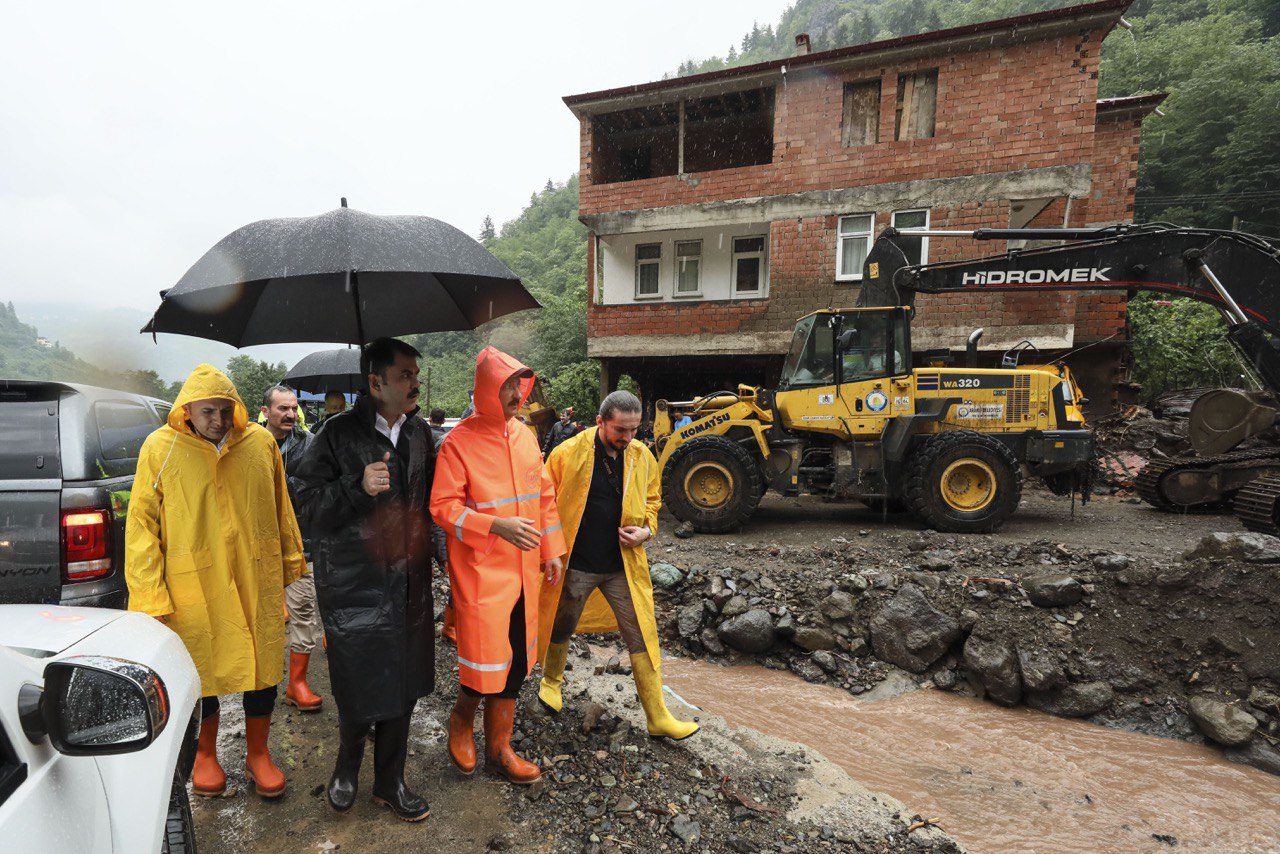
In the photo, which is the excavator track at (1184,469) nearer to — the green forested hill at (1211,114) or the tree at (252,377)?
the green forested hill at (1211,114)

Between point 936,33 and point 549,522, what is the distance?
1267 centimetres

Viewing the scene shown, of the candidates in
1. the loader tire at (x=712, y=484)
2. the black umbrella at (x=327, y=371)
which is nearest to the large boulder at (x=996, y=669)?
the loader tire at (x=712, y=484)

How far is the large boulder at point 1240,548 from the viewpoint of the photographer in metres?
4.58

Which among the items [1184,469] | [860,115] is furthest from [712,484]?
[860,115]

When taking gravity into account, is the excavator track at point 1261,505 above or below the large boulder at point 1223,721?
above

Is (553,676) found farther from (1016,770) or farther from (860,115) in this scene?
(860,115)

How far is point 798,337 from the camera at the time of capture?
764 centimetres

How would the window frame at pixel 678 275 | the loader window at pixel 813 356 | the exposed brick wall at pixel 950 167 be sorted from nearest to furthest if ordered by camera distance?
1. the loader window at pixel 813 356
2. the exposed brick wall at pixel 950 167
3. the window frame at pixel 678 275

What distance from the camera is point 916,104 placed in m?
11.8

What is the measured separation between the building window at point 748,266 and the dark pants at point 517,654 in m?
12.4

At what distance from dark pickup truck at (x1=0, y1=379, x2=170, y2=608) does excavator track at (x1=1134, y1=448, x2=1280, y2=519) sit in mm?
10785

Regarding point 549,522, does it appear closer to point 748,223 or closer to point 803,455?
point 803,455

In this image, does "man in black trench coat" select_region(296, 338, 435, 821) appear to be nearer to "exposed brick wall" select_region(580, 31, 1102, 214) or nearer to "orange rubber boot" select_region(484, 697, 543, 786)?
"orange rubber boot" select_region(484, 697, 543, 786)

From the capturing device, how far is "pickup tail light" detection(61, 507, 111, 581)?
2680 mm
